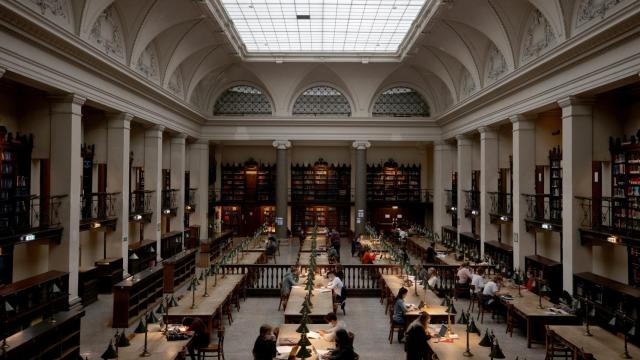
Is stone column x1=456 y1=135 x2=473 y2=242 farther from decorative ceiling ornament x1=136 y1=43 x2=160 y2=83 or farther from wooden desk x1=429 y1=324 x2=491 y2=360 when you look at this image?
wooden desk x1=429 y1=324 x2=491 y2=360

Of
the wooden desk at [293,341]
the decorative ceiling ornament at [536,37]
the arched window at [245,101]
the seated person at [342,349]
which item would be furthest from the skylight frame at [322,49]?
the seated person at [342,349]

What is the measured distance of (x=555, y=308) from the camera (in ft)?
24.6

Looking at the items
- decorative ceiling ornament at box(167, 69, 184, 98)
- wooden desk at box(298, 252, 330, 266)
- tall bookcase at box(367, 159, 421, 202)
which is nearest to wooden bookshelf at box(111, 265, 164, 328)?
wooden desk at box(298, 252, 330, 266)

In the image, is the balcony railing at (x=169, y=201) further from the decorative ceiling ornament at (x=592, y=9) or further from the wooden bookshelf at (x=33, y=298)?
the decorative ceiling ornament at (x=592, y=9)

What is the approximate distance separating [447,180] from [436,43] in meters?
7.29

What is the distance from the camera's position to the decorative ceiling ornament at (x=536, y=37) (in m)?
10.1

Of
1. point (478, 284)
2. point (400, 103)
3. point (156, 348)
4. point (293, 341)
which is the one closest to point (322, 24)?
point (400, 103)

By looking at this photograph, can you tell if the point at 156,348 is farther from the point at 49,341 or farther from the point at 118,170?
the point at 118,170

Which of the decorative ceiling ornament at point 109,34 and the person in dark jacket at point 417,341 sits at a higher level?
the decorative ceiling ornament at point 109,34

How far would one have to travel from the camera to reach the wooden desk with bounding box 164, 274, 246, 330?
697cm

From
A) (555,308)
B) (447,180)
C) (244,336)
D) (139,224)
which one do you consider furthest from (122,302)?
(447,180)

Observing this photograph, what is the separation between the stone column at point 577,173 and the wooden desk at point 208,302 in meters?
6.97

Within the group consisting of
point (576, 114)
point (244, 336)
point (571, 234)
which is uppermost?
point (576, 114)

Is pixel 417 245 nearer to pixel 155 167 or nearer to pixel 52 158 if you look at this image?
pixel 155 167
